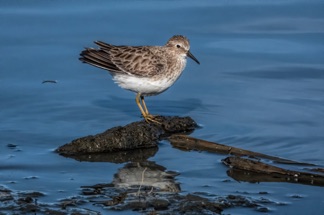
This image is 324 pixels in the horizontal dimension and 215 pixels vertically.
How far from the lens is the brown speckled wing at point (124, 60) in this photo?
459 inches

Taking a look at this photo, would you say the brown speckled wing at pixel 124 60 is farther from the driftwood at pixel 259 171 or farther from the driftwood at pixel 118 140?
the driftwood at pixel 259 171

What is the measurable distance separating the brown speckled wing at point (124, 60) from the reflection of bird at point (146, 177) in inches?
91.8

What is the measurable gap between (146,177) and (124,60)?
308cm

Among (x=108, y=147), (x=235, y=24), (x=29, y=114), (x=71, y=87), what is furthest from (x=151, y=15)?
(x=108, y=147)

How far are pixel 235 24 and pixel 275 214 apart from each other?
7.45 metres

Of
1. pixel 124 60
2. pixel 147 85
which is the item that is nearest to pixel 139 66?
pixel 124 60

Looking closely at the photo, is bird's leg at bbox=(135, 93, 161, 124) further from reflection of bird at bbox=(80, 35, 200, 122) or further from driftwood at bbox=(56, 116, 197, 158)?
driftwood at bbox=(56, 116, 197, 158)

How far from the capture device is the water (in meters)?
9.17

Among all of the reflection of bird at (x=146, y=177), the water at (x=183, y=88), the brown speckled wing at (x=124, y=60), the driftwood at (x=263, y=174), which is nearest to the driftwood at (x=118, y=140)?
the water at (x=183, y=88)

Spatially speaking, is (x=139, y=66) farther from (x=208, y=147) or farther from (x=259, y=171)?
(x=259, y=171)

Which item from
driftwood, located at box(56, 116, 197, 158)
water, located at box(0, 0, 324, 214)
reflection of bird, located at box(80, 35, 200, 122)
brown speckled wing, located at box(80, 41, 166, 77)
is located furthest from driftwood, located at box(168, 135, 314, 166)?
brown speckled wing, located at box(80, 41, 166, 77)

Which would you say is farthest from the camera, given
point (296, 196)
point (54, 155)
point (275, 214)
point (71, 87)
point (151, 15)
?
point (151, 15)

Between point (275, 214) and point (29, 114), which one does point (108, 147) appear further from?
point (275, 214)

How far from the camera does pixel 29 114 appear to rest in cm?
1134
